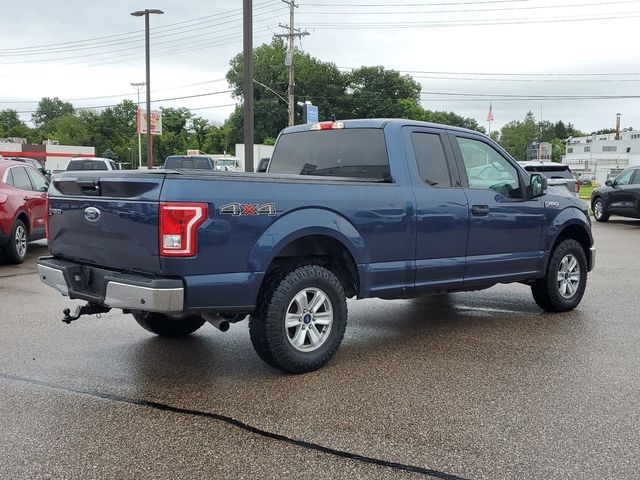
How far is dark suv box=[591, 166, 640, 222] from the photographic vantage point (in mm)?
18500

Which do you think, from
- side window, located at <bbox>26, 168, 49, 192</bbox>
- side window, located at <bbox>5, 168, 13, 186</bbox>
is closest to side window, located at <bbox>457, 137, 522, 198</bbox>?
side window, located at <bbox>5, 168, 13, 186</bbox>

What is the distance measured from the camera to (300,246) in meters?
5.08

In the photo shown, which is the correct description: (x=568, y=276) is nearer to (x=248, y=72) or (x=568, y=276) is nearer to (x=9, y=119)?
(x=248, y=72)

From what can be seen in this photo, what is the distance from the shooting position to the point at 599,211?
66.8ft

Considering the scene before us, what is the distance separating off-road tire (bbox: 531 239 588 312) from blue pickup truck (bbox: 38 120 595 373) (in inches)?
2.8

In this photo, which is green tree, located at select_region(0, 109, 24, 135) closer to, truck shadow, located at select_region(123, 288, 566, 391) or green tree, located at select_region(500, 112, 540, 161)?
green tree, located at select_region(500, 112, 540, 161)

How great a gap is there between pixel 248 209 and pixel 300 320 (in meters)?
0.98

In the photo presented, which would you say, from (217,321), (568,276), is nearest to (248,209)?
(217,321)

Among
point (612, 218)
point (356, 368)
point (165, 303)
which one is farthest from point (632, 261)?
point (612, 218)

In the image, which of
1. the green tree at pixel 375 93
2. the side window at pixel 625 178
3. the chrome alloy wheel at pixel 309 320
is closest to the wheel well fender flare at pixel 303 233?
the chrome alloy wheel at pixel 309 320

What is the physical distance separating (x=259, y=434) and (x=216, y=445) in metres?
0.28

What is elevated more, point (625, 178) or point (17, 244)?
point (625, 178)

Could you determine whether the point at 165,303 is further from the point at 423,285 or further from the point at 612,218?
the point at 612,218

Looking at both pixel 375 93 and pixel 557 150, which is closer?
pixel 375 93
